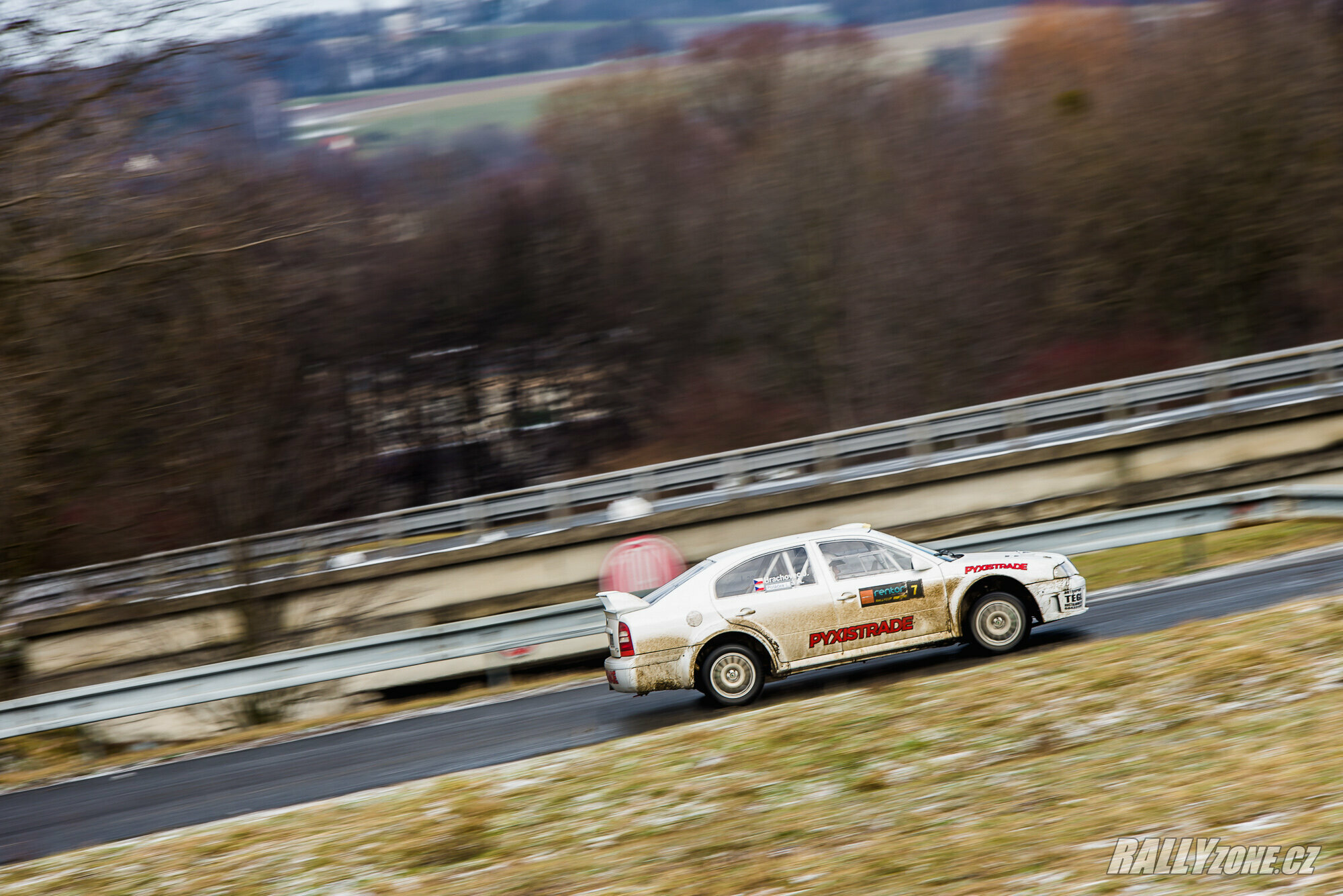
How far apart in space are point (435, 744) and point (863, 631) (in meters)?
3.98

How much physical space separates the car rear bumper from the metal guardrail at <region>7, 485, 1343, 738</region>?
3.31 metres

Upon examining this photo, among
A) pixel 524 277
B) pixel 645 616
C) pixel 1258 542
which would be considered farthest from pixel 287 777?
pixel 524 277

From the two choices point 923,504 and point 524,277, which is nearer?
point 923,504

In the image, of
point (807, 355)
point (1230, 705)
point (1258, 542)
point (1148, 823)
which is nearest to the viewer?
point (1148, 823)

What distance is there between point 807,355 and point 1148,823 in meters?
39.1

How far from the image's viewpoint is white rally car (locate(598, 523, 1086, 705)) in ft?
33.6

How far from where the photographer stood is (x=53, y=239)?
13109mm

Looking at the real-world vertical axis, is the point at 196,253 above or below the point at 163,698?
above

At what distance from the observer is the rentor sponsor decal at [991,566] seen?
10414 millimetres

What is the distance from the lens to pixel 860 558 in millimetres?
10531

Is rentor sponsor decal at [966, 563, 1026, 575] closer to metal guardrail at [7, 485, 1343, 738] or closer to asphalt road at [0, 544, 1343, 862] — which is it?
asphalt road at [0, 544, 1343, 862]

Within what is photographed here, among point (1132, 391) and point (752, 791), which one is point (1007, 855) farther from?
point (1132, 391)

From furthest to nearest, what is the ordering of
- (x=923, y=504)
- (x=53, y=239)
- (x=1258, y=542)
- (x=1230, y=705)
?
(x=923, y=504) < (x=1258, y=542) < (x=53, y=239) < (x=1230, y=705)

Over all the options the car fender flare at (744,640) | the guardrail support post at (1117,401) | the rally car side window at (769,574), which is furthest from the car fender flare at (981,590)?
the guardrail support post at (1117,401)
